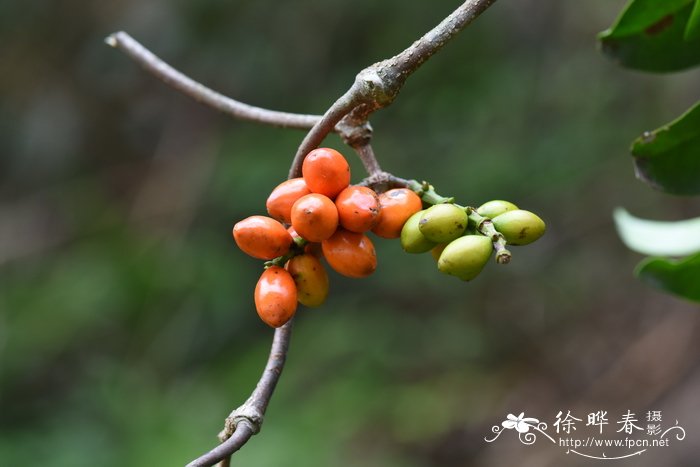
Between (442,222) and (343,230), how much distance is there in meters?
0.16

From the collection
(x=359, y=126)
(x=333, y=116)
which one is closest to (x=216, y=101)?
(x=359, y=126)

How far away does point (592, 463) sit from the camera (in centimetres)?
346

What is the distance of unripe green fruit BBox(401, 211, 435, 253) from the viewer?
109 centimetres

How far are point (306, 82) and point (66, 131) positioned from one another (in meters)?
1.65

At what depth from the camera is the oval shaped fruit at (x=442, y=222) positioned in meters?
1.06

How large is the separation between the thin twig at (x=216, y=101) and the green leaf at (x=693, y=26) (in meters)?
0.67


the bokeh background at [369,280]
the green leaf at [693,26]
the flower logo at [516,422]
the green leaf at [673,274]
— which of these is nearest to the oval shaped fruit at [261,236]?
the green leaf at [673,274]

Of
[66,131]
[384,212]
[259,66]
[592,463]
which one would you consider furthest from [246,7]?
[384,212]

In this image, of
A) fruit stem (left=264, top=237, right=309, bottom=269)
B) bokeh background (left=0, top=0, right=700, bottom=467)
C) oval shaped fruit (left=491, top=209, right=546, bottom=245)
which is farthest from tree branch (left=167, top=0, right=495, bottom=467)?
bokeh background (left=0, top=0, right=700, bottom=467)

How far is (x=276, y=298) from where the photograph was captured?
108 centimetres

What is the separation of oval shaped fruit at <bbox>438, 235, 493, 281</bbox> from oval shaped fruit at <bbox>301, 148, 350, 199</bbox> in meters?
0.19

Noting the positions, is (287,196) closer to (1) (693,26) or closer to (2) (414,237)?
(2) (414,237)

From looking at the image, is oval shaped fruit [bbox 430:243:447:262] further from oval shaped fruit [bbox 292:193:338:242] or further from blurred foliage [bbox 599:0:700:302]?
blurred foliage [bbox 599:0:700:302]

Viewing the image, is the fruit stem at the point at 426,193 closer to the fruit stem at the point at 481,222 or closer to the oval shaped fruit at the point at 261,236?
the fruit stem at the point at 481,222
